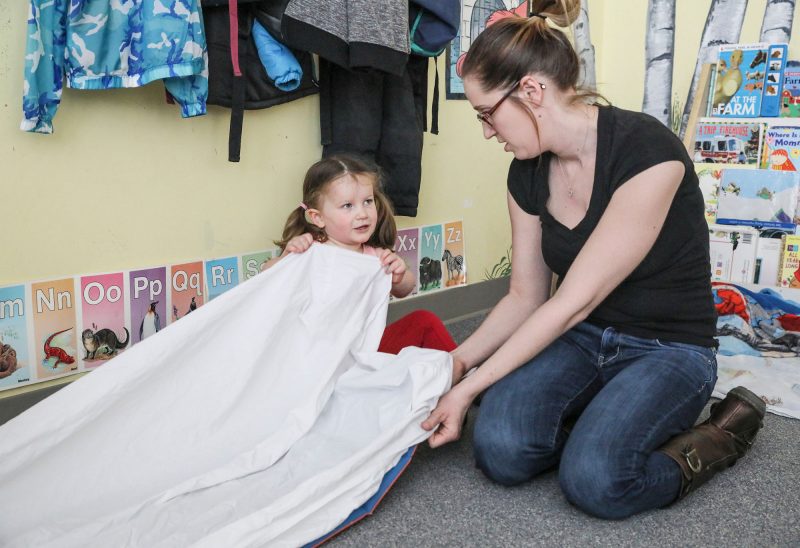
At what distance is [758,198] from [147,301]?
192 centimetres

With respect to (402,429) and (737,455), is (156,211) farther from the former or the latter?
(737,455)

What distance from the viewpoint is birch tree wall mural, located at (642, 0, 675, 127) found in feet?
9.50

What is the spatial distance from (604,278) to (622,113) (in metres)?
0.33

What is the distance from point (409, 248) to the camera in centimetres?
250

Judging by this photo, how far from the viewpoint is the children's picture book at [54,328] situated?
5.57 ft

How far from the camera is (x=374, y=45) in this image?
74.0 inches

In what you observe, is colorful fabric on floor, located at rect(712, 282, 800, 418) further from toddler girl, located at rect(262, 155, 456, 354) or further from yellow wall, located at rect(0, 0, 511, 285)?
yellow wall, located at rect(0, 0, 511, 285)

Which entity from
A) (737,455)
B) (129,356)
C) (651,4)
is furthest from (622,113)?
(651,4)

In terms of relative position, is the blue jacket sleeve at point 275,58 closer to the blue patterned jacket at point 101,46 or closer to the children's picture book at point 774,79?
the blue patterned jacket at point 101,46

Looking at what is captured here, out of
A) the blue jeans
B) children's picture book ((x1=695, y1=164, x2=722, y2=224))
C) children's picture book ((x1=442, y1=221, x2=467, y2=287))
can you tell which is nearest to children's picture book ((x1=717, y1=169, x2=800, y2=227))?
children's picture book ((x1=695, y1=164, x2=722, y2=224))

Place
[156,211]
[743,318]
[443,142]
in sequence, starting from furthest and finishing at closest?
[443,142] < [743,318] < [156,211]

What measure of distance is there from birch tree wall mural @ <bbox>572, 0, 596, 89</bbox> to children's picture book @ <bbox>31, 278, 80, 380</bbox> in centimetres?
209

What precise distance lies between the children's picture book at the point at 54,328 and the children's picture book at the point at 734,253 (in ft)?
6.28

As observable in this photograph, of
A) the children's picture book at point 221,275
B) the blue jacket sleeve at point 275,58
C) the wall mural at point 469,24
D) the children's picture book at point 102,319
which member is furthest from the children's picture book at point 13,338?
the wall mural at point 469,24
